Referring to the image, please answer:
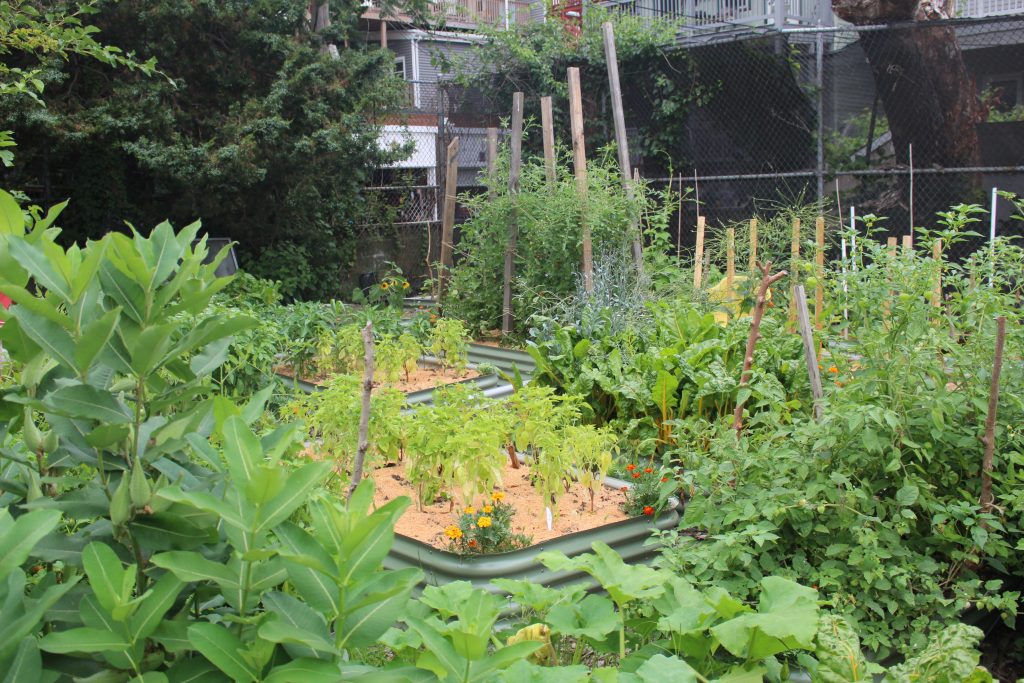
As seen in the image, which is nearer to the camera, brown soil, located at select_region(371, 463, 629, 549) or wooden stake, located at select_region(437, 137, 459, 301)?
brown soil, located at select_region(371, 463, 629, 549)

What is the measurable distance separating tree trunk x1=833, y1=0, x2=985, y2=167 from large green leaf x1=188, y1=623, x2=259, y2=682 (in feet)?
31.4

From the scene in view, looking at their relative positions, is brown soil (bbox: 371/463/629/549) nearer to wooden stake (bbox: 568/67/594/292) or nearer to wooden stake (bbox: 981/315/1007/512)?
wooden stake (bbox: 981/315/1007/512)

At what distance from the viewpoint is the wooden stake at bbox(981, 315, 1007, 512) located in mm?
3354

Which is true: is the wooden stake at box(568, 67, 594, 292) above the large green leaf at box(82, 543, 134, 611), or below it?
above

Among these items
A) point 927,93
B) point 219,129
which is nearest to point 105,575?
point 219,129

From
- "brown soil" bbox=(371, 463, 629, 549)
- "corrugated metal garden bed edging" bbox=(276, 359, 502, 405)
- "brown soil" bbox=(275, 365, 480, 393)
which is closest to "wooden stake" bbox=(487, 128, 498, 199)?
"brown soil" bbox=(275, 365, 480, 393)

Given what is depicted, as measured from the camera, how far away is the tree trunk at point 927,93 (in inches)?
364

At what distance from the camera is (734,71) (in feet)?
36.1

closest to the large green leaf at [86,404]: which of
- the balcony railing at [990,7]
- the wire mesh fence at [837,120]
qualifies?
the wire mesh fence at [837,120]

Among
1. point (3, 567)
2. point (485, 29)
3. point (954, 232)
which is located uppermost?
point (485, 29)

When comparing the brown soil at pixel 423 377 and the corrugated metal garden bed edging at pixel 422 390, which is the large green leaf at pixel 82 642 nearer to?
the corrugated metal garden bed edging at pixel 422 390

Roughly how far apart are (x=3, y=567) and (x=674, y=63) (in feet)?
37.9

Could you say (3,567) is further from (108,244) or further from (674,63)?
(674,63)

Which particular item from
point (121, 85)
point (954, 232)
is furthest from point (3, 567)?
point (121, 85)
